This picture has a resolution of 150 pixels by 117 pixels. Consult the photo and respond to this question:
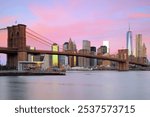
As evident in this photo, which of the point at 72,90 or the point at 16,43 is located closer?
the point at 72,90

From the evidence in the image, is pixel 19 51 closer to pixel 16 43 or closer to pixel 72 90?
pixel 16 43

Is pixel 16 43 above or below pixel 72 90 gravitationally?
above

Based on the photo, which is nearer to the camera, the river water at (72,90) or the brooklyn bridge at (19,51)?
the river water at (72,90)

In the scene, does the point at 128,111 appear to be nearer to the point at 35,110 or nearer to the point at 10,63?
the point at 35,110

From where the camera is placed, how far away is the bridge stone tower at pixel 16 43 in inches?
1084

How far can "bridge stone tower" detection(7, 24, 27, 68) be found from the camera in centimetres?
2754

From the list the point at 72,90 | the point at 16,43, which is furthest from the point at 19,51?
the point at 72,90

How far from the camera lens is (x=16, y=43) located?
3031 centimetres

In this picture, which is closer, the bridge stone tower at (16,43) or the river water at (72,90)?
the river water at (72,90)

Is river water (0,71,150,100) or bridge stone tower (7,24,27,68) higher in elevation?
bridge stone tower (7,24,27,68)

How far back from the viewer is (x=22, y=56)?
27.5 metres

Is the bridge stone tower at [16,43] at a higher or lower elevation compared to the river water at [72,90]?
higher

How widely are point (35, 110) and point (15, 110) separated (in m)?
0.22

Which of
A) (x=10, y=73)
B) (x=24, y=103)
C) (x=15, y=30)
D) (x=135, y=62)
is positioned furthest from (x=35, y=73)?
(x=24, y=103)
